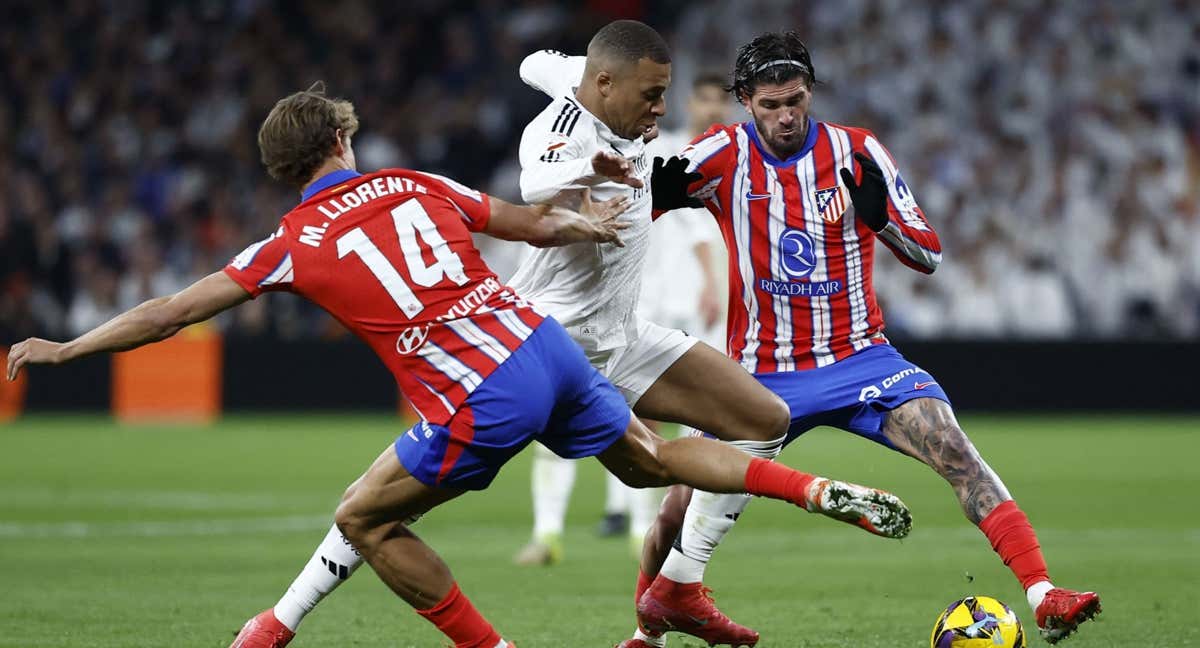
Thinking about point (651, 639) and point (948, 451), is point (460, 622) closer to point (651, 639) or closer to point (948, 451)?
point (651, 639)

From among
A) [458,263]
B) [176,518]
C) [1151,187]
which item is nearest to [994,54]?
[1151,187]

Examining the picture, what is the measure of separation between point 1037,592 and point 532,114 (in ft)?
53.9

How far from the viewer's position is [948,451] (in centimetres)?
601

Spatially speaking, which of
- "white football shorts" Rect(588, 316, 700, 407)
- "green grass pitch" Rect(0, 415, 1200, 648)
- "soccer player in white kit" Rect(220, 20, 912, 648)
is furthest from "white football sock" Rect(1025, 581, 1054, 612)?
"white football shorts" Rect(588, 316, 700, 407)

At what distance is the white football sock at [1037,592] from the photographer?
5.61 metres

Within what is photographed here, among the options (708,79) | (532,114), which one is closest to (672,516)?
(708,79)

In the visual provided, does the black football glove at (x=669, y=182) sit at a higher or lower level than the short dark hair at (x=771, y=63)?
lower

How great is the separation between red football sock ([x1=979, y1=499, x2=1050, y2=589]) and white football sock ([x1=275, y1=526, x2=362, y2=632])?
221 centimetres

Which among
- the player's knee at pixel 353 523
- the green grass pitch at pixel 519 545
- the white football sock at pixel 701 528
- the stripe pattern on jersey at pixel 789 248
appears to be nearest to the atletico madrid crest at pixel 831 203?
the stripe pattern on jersey at pixel 789 248

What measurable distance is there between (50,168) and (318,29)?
12.8ft

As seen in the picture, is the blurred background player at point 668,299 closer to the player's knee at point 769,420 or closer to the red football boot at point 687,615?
the red football boot at point 687,615

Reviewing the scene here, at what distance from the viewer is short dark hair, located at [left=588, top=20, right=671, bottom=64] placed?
5914 millimetres

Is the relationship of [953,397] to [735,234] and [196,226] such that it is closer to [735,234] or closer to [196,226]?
[196,226]

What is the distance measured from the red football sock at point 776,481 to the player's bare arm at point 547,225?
0.89 meters
